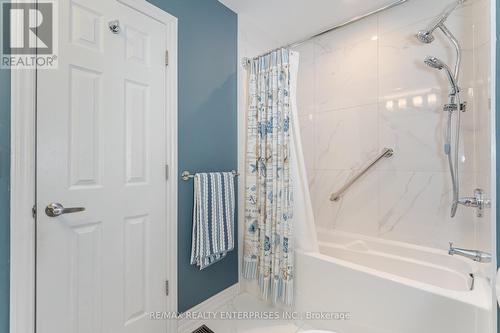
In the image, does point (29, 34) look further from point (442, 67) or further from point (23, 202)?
point (442, 67)

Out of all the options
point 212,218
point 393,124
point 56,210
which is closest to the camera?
point 56,210

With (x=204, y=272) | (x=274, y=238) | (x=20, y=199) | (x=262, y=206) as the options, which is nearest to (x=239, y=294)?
(x=204, y=272)

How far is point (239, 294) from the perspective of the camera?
6.75 ft

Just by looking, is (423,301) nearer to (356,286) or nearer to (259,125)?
(356,286)

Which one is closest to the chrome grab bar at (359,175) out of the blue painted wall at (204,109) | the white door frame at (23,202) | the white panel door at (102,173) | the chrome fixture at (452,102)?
the chrome fixture at (452,102)

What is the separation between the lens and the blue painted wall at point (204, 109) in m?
1.63

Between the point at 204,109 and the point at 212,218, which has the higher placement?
the point at 204,109

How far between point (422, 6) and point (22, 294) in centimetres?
287

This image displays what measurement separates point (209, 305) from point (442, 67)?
2.33 meters

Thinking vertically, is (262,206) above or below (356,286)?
above

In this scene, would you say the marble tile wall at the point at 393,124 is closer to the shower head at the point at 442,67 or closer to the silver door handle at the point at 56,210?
the shower head at the point at 442,67

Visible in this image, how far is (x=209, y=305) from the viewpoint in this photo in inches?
71.1

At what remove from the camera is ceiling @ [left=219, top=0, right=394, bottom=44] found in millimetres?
1869

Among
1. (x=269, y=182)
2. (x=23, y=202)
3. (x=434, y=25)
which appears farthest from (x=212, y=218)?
(x=434, y=25)
